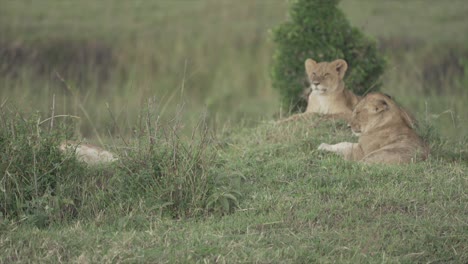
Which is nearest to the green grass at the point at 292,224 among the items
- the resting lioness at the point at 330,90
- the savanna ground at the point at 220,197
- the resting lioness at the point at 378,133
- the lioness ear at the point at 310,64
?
the savanna ground at the point at 220,197

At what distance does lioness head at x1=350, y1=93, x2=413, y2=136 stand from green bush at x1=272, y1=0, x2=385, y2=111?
2.16 m

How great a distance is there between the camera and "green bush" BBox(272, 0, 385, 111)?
33.5 ft

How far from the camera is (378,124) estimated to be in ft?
26.0

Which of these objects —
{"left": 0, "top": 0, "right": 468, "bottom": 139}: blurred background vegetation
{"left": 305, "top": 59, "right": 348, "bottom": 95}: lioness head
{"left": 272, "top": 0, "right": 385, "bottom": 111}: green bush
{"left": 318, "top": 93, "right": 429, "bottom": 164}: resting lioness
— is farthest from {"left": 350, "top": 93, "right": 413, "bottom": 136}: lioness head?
{"left": 0, "top": 0, "right": 468, "bottom": 139}: blurred background vegetation

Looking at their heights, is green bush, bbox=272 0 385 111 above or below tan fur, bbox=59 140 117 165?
above

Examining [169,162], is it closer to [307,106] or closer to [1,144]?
[1,144]

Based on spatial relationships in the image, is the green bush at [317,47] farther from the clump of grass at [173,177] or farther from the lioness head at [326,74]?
the clump of grass at [173,177]

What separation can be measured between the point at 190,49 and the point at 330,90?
7.87 meters

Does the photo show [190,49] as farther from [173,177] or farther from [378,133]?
[173,177]

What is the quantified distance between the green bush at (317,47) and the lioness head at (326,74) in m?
0.80

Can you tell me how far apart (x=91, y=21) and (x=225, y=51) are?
3105mm

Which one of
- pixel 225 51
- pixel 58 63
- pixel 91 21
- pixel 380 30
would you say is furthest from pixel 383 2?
pixel 58 63

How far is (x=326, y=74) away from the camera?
9336 millimetres

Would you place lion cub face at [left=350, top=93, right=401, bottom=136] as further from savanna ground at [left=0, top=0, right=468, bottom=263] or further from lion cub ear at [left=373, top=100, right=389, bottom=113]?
savanna ground at [left=0, top=0, right=468, bottom=263]
